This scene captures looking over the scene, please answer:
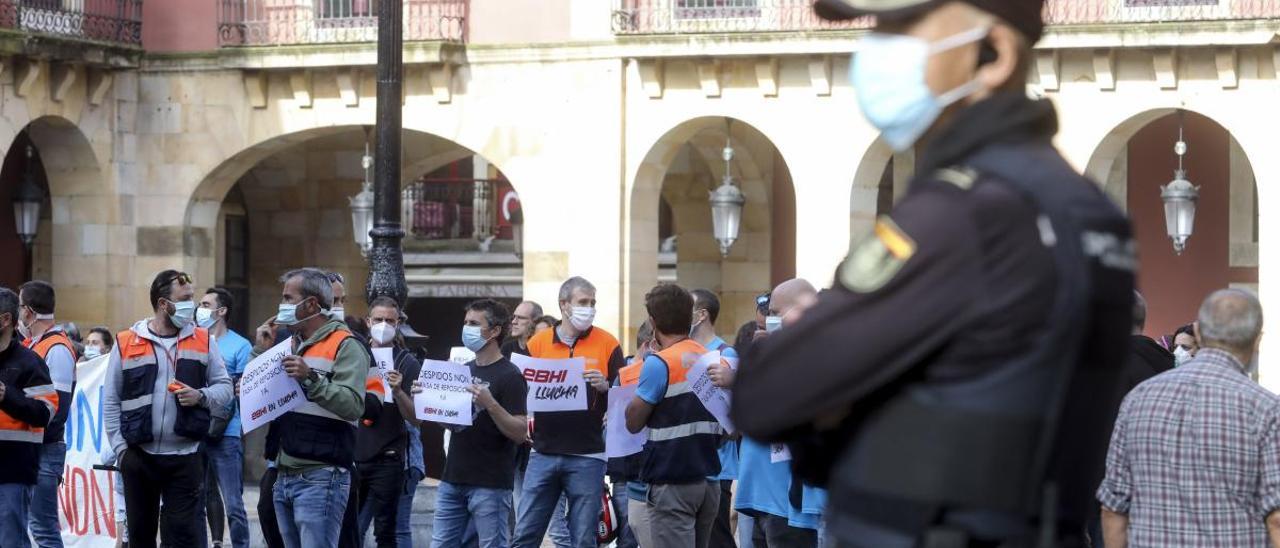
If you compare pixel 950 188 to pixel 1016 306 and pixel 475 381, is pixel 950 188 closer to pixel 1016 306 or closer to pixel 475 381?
pixel 1016 306

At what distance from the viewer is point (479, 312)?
36.7 ft

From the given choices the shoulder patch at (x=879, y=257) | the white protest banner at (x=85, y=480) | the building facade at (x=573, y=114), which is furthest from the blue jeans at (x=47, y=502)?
the building facade at (x=573, y=114)

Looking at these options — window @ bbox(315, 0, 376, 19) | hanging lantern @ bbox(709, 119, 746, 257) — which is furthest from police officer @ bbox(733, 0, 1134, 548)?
window @ bbox(315, 0, 376, 19)

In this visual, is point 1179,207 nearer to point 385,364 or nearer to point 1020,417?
point 385,364

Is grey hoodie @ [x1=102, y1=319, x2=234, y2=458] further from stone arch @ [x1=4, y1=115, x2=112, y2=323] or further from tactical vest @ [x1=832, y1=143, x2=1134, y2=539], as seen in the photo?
stone arch @ [x1=4, y1=115, x2=112, y2=323]

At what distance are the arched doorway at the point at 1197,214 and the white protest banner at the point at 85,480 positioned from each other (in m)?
13.1

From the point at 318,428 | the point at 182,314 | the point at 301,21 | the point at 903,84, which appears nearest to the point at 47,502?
the point at 182,314

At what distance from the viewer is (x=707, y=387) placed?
32.7 ft

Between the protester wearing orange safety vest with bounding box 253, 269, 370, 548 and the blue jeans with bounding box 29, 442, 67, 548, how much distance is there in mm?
2737

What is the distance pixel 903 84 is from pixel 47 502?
10073 mm

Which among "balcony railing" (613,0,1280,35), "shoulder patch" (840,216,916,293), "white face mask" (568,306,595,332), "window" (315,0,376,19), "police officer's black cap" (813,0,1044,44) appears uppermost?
"window" (315,0,376,19)

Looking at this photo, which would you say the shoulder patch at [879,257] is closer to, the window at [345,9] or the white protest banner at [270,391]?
the white protest banner at [270,391]

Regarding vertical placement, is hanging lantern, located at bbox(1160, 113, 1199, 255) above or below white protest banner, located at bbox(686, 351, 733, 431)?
above

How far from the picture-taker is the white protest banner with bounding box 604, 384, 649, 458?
10766mm
